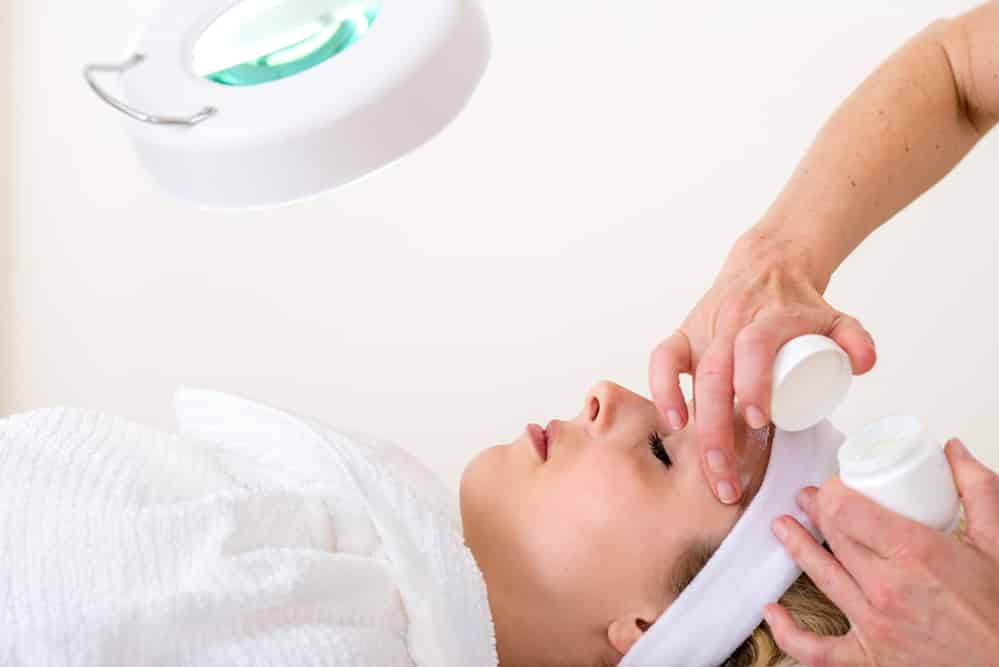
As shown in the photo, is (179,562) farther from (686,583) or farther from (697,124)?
(697,124)

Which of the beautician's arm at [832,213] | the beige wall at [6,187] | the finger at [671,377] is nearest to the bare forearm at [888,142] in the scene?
the beautician's arm at [832,213]

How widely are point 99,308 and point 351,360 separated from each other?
45 cm

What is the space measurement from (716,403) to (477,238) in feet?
3.40

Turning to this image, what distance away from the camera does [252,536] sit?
1.16 m

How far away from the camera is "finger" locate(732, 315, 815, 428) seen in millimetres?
1060

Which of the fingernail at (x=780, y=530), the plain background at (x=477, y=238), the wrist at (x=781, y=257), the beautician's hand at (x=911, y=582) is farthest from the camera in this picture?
Result: the plain background at (x=477, y=238)

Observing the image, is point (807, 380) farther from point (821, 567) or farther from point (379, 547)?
point (379, 547)

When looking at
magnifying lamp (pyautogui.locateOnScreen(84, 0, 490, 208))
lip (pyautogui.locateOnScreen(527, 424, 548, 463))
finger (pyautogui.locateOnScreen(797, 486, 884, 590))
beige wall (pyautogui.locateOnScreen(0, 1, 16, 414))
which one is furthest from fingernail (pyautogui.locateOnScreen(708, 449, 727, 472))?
beige wall (pyautogui.locateOnScreen(0, 1, 16, 414))

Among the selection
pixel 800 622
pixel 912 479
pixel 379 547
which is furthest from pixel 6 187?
pixel 912 479

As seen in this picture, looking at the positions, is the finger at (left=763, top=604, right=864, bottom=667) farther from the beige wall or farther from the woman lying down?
the beige wall

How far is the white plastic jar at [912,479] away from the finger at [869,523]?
12mm

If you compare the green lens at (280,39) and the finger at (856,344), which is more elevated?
the green lens at (280,39)

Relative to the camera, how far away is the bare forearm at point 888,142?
135 cm

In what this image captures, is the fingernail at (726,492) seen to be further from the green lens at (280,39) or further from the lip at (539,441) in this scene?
the green lens at (280,39)
